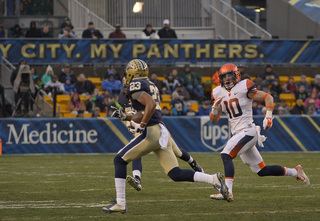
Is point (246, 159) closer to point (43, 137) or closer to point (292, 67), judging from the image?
point (43, 137)

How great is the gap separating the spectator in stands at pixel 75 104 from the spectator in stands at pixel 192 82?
341 centimetres

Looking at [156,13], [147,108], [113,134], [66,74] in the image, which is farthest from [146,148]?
[156,13]

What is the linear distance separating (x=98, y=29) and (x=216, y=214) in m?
16.9

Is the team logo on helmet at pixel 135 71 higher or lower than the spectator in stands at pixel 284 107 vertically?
higher

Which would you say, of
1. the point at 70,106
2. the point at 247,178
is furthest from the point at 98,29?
the point at 247,178

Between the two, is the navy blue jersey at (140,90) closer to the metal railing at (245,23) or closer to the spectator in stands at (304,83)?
the spectator in stands at (304,83)

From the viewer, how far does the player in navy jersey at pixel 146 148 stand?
23.6 ft

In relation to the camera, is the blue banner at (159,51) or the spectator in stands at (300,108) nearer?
the spectator in stands at (300,108)

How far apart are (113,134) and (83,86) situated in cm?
349

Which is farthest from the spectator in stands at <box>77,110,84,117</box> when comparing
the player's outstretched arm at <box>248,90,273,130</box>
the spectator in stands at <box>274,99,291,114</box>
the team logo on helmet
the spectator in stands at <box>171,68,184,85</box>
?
the team logo on helmet

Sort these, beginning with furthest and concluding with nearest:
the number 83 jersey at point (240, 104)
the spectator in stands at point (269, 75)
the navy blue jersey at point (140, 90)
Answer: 1. the spectator in stands at point (269, 75)
2. the number 83 jersey at point (240, 104)
3. the navy blue jersey at point (140, 90)

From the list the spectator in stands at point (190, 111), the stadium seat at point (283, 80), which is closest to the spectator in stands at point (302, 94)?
the stadium seat at point (283, 80)

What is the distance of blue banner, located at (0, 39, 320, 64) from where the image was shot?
68.0 feet

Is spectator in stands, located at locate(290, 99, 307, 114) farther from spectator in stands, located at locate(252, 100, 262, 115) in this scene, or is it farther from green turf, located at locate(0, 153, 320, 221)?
green turf, located at locate(0, 153, 320, 221)
